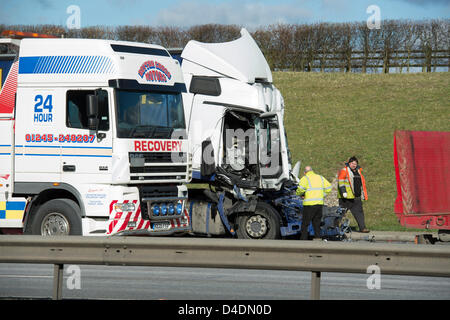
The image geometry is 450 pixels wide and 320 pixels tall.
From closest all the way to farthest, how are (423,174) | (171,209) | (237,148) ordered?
1. (171,209)
2. (423,174)
3. (237,148)

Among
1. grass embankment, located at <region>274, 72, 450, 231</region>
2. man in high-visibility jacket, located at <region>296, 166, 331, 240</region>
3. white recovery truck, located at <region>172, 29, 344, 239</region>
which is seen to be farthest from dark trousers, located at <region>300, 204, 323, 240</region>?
grass embankment, located at <region>274, 72, 450, 231</region>

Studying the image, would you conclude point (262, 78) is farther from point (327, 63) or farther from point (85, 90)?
point (327, 63)

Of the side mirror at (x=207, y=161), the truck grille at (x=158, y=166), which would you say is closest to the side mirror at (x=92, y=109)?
the truck grille at (x=158, y=166)

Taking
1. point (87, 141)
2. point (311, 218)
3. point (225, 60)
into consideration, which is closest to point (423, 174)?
point (311, 218)

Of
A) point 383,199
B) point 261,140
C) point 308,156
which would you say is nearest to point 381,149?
point 308,156

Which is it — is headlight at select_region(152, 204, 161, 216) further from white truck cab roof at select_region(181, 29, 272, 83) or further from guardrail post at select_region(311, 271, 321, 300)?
guardrail post at select_region(311, 271, 321, 300)

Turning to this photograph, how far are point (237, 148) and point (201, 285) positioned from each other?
6.62m

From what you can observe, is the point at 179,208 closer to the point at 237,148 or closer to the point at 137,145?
the point at 137,145

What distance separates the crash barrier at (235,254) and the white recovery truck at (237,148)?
23.5 feet

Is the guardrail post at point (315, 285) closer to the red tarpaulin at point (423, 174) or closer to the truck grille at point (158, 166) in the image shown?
the truck grille at point (158, 166)

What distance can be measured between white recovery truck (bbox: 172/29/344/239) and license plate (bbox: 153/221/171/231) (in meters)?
2.04

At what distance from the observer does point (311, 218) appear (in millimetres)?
14219

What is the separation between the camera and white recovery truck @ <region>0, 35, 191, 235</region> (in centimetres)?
1208
